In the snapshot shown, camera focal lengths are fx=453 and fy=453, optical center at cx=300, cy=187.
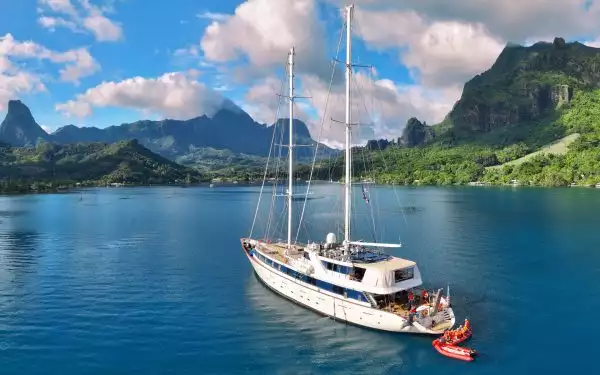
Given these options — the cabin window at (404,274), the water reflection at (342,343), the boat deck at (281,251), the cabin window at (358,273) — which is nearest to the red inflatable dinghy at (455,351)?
the water reflection at (342,343)

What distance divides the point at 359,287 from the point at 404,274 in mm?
5388

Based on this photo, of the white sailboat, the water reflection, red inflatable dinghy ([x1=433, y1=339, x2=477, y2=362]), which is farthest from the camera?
the white sailboat

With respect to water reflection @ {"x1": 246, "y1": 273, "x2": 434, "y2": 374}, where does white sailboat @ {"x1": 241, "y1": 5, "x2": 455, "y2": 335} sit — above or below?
above

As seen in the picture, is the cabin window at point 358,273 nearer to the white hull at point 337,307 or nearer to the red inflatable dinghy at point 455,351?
the white hull at point 337,307

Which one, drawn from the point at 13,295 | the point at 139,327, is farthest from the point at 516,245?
the point at 13,295

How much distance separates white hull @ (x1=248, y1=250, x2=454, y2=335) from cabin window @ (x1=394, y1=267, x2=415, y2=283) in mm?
4526

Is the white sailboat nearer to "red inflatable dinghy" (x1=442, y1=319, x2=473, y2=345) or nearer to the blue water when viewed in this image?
"red inflatable dinghy" (x1=442, y1=319, x2=473, y2=345)

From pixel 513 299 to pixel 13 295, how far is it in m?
66.8

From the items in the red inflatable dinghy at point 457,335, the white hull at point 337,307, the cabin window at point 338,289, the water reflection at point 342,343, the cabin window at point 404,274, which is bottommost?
the water reflection at point 342,343

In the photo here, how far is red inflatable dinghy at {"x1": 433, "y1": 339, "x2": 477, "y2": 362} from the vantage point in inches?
1602

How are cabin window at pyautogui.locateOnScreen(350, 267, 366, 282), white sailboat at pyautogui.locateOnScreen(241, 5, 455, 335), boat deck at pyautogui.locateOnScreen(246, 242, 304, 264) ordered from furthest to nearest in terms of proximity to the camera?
1. boat deck at pyautogui.locateOnScreen(246, 242, 304, 264)
2. cabin window at pyautogui.locateOnScreen(350, 267, 366, 282)
3. white sailboat at pyautogui.locateOnScreen(241, 5, 455, 335)

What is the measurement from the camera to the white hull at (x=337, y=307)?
147ft

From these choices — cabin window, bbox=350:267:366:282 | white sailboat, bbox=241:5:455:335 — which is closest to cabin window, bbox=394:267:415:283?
white sailboat, bbox=241:5:455:335

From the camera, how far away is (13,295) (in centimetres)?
6159
